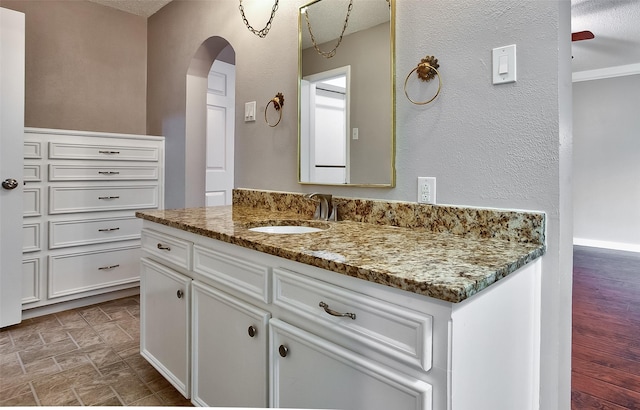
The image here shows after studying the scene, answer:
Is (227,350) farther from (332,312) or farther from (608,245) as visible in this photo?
(608,245)

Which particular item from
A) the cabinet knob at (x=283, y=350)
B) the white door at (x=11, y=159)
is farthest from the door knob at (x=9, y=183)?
Result: the cabinet knob at (x=283, y=350)

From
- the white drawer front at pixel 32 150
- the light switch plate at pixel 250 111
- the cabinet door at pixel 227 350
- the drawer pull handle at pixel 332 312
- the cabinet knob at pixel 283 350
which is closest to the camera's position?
the drawer pull handle at pixel 332 312

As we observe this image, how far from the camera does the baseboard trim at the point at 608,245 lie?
510cm

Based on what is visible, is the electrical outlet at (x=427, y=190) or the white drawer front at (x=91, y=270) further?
the white drawer front at (x=91, y=270)

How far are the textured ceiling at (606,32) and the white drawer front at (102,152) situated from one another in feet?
11.5

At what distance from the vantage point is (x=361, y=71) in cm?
168

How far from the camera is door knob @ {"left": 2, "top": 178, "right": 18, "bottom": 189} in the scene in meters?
2.34

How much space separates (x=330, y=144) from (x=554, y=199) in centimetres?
95

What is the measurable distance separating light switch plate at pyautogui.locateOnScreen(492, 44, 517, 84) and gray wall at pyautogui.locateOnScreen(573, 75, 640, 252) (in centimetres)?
503

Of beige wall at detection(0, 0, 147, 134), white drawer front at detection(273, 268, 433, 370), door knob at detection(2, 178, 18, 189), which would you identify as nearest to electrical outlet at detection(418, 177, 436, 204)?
white drawer front at detection(273, 268, 433, 370)

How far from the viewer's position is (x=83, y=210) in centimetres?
281

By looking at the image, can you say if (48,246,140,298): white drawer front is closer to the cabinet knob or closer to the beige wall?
the beige wall

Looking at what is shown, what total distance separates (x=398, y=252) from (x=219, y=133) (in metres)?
3.10

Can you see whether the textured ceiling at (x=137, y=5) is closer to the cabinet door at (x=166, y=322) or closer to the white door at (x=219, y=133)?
the white door at (x=219, y=133)
